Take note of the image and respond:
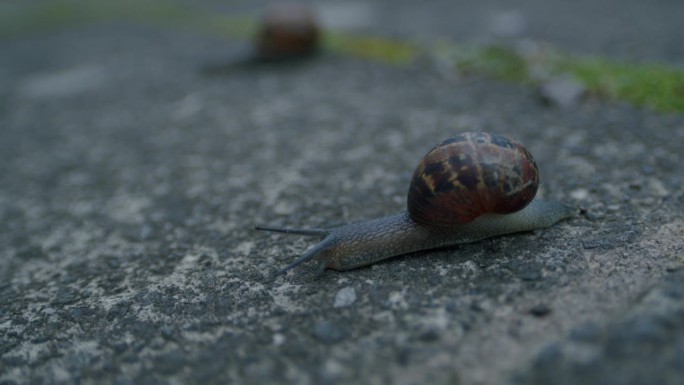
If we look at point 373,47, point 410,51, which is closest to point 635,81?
point 410,51

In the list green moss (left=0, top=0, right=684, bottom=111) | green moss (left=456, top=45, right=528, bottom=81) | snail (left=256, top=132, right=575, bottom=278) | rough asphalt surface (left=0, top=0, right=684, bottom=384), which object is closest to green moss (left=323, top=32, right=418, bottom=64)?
green moss (left=0, top=0, right=684, bottom=111)

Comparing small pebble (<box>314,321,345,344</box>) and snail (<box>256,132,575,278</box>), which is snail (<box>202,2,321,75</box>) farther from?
small pebble (<box>314,321,345,344</box>)

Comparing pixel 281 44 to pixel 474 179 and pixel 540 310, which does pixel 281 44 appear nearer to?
pixel 474 179

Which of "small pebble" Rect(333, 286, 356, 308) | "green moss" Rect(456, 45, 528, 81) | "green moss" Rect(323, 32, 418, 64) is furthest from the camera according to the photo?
"green moss" Rect(323, 32, 418, 64)

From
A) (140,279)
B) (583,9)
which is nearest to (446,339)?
(140,279)

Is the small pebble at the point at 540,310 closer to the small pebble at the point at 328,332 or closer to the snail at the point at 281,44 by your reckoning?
the small pebble at the point at 328,332

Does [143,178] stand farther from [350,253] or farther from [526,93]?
[526,93]
